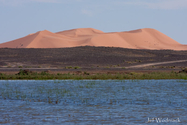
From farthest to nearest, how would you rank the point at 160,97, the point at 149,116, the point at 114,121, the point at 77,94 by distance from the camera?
the point at 77,94 < the point at 160,97 < the point at 149,116 < the point at 114,121

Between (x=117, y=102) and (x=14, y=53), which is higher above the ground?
(x=14, y=53)

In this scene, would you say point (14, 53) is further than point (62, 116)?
Yes

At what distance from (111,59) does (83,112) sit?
6113 centimetres

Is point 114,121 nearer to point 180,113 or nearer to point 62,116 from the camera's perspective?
point 62,116

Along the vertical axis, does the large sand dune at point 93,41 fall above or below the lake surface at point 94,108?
above

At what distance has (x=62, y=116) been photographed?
16.6m

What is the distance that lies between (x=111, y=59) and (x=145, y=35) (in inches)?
4863

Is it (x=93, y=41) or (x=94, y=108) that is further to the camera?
(x=93, y=41)

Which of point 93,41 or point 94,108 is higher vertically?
point 93,41

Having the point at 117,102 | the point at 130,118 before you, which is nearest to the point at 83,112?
the point at 130,118

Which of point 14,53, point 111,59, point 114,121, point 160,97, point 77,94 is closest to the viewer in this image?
point 114,121

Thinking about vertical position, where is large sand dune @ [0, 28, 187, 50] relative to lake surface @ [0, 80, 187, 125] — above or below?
above

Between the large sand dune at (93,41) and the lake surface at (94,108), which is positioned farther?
the large sand dune at (93,41)

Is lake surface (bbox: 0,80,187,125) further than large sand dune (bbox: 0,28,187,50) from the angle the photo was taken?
No
